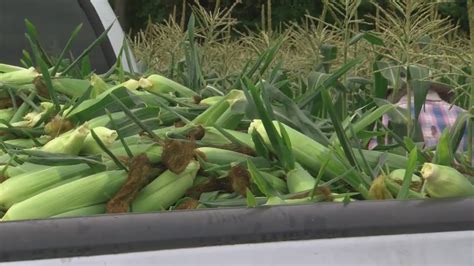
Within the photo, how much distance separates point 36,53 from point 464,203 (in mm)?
1628

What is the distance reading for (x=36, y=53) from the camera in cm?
283

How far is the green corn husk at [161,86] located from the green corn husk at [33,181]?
Result: 2.28 ft

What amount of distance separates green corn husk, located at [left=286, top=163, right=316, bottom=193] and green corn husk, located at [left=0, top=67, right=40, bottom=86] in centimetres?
116

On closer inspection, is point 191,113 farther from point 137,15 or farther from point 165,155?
point 137,15

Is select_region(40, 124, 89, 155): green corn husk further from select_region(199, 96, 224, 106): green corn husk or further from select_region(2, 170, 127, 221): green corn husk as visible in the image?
select_region(199, 96, 224, 106): green corn husk

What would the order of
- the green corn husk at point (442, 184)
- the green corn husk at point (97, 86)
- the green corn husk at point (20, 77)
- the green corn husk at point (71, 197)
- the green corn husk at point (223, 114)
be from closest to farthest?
the green corn husk at point (442, 184)
the green corn husk at point (71, 197)
the green corn husk at point (223, 114)
the green corn husk at point (97, 86)
the green corn husk at point (20, 77)

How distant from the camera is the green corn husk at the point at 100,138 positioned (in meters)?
2.06

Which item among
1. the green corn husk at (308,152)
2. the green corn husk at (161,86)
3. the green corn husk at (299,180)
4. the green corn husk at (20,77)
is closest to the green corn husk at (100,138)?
the green corn husk at (308,152)

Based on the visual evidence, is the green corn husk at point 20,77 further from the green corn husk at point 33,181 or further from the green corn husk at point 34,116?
the green corn husk at point 33,181

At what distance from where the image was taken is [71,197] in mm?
1877

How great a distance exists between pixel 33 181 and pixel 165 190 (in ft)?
0.94

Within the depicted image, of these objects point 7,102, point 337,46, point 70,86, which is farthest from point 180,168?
point 337,46

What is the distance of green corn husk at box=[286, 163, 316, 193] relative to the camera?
6.17 feet

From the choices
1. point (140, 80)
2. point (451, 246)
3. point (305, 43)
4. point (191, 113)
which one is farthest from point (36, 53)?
point (451, 246)
